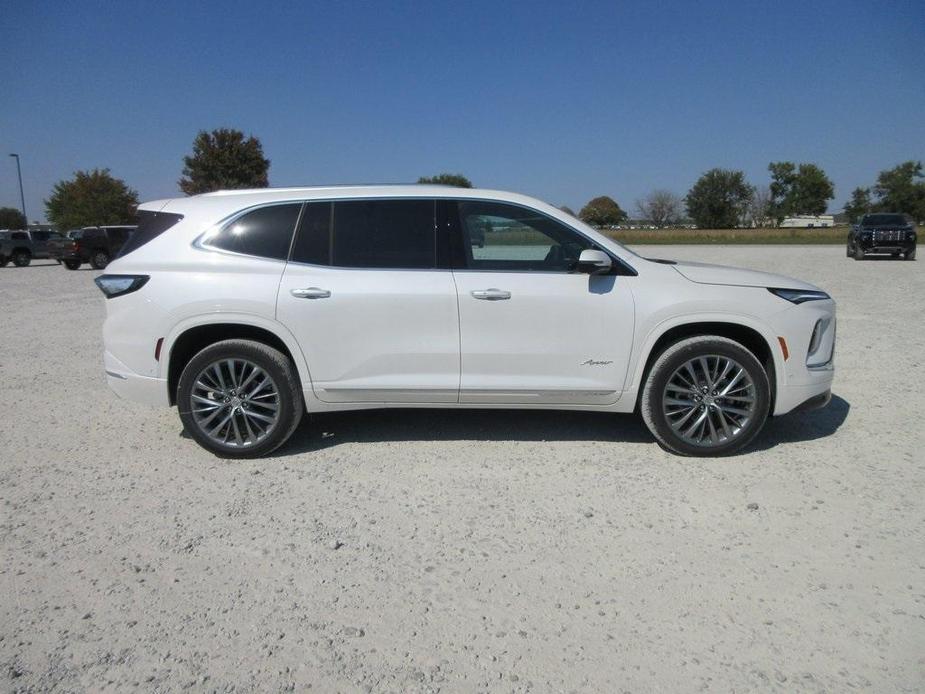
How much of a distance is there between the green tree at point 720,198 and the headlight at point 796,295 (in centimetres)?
9641

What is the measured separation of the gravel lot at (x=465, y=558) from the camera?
245 centimetres

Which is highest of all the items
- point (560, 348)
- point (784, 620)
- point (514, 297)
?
point (514, 297)

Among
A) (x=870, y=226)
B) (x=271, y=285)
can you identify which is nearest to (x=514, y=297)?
(x=271, y=285)

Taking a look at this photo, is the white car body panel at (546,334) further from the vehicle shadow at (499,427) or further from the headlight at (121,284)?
the headlight at (121,284)

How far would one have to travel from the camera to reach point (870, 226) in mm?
24562

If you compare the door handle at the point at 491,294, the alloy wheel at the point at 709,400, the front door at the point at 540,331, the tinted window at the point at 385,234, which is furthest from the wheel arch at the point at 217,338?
the alloy wheel at the point at 709,400

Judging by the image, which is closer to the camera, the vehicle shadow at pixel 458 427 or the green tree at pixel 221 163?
the vehicle shadow at pixel 458 427

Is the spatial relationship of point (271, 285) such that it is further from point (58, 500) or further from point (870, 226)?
point (870, 226)

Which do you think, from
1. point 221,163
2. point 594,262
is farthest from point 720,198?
point 594,262

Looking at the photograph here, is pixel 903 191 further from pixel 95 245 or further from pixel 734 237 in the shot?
pixel 95 245

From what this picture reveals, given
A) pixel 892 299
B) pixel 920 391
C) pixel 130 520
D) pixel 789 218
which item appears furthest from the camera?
pixel 789 218

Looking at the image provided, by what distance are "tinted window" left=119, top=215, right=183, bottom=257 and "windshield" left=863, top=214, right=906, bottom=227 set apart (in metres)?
26.7

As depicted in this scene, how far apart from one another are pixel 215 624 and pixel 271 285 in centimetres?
234

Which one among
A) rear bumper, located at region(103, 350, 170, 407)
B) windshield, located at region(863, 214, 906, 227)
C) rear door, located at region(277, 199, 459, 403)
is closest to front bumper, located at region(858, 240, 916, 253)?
windshield, located at region(863, 214, 906, 227)
